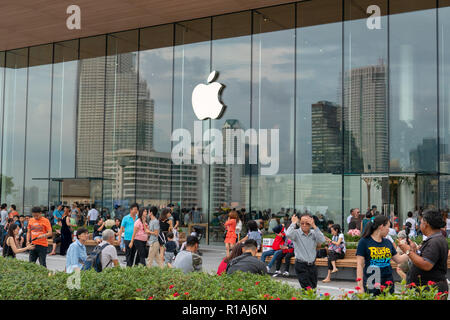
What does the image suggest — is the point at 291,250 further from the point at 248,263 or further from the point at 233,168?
the point at 233,168

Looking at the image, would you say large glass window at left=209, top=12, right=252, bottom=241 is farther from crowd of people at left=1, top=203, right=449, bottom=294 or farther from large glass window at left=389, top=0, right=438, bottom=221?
crowd of people at left=1, top=203, right=449, bottom=294

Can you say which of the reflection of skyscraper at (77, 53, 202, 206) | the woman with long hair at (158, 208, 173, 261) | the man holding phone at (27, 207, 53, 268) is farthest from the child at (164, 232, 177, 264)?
the reflection of skyscraper at (77, 53, 202, 206)

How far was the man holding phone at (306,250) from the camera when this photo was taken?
26.0 feet

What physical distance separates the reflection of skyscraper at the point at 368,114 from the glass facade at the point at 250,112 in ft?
0.12

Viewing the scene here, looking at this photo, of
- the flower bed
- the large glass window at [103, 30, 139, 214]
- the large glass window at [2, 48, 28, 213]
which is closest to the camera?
the flower bed

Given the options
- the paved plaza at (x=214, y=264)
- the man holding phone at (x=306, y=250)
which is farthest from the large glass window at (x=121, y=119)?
the man holding phone at (x=306, y=250)

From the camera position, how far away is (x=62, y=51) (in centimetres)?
2673

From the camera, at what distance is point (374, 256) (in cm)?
596

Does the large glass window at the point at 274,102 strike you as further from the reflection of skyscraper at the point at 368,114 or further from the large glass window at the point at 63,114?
the large glass window at the point at 63,114

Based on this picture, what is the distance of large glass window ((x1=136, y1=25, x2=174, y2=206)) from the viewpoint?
23234mm

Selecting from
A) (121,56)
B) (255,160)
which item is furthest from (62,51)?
(255,160)

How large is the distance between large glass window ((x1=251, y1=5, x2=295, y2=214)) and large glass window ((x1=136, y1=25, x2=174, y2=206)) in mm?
4195

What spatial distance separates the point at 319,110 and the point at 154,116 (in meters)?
7.71
